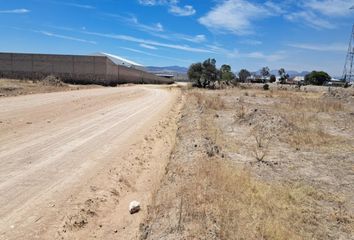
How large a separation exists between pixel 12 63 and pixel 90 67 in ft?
41.2

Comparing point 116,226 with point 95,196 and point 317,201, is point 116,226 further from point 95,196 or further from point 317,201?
point 317,201

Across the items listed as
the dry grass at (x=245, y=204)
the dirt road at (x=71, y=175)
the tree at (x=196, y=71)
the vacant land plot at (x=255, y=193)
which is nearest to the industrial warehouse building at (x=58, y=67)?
the tree at (x=196, y=71)

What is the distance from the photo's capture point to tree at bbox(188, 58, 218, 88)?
269 ft

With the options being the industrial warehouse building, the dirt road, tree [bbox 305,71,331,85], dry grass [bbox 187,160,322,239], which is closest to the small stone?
the dirt road

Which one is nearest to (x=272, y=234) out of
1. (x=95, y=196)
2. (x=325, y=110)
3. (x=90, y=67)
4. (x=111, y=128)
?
(x=95, y=196)

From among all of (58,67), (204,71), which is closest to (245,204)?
(58,67)

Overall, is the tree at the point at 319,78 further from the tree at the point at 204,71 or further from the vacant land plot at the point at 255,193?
the vacant land plot at the point at 255,193

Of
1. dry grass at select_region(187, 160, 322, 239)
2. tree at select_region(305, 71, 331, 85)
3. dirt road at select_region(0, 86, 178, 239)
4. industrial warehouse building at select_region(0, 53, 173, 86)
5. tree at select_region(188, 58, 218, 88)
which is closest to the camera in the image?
dry grass at select_region(187, 160, 322, 239)

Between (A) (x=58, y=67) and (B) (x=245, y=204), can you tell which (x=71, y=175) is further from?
(A) (x=58, y=67)

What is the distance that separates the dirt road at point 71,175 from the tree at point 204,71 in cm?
6700

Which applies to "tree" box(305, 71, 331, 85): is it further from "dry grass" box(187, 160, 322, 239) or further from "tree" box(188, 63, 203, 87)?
"dry grass" box(187, 160, 322, 239)

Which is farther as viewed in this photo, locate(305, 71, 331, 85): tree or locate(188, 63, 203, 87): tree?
locate(305, 71, 331, 85): tree

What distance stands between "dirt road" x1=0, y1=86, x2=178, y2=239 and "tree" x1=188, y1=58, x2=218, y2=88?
67001 mm

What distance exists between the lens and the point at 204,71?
82000 millimetres
